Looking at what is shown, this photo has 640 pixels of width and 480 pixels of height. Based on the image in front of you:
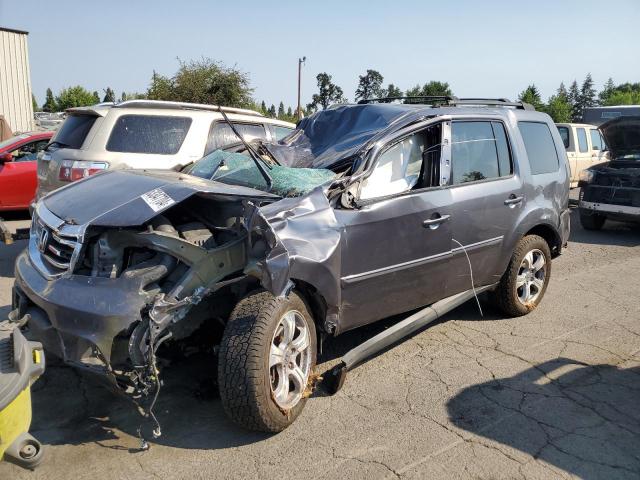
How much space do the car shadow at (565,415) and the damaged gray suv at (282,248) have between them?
0.78 meters

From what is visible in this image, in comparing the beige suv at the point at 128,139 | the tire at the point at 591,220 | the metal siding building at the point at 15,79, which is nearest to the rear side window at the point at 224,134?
the beige suv at the point at 128,139

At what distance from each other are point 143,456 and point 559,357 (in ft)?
10.7

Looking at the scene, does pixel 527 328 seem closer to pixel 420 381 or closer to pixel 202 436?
pixel 420 381

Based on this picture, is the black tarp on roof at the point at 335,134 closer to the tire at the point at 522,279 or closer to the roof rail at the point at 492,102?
the roof rail at the point at 492,102

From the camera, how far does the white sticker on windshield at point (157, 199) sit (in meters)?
3.29

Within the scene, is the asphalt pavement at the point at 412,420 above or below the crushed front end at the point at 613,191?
below

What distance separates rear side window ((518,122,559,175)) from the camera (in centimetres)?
529

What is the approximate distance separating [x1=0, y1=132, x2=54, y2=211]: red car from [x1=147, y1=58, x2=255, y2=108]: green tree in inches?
437

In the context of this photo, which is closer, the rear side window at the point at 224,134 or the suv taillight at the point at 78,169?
the suv taillight at the point at 78,169

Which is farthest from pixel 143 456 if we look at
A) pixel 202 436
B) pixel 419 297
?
pixel 419 297

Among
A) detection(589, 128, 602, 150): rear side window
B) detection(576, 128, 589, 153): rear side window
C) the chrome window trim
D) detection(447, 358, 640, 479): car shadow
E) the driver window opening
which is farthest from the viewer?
detection(589, 128, 602, 150): rear side window

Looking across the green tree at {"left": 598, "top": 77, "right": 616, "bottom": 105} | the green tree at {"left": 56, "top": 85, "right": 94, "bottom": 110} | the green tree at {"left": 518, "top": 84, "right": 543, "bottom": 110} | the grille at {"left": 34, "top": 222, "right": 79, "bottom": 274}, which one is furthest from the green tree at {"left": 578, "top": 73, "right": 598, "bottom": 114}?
the grille at {"left": 34, "top": 222, "right": 79, "bottom": 274}

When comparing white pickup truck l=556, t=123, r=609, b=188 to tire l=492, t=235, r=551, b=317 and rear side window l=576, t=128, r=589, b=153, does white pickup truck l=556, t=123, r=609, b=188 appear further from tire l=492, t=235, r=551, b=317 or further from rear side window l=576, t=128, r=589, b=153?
tire l=492, t=235, r=551, b=317

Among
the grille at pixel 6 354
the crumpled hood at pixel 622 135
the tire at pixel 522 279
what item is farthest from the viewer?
the crumpled hood at pixel 622 135
